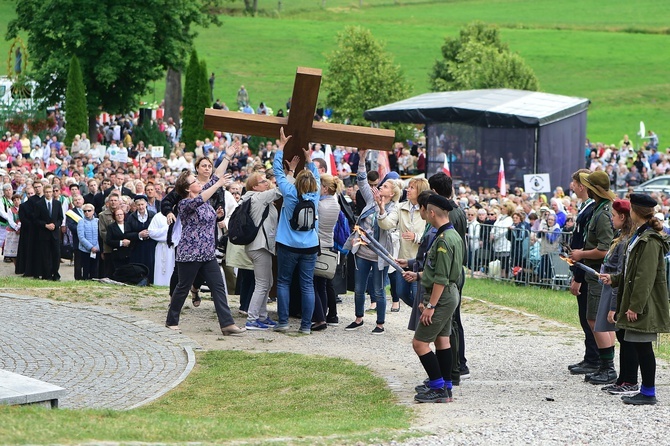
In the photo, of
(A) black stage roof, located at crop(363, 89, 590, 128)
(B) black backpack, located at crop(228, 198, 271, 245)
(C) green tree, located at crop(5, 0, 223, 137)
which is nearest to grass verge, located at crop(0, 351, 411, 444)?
(B) black backpack, located at crop(228, 198, 271, 245)

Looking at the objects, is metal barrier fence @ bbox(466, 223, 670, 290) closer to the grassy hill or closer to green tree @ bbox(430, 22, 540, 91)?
green tree @ bbox(430, 22, 540, 91)

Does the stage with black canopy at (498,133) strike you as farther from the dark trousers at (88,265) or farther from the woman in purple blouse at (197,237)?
the woman in purple blouse at (197,237)

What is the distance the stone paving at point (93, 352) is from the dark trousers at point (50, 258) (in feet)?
15.3

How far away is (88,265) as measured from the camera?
17.7 metres

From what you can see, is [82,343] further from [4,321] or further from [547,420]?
[547,420]

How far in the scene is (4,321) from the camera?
40.2ft

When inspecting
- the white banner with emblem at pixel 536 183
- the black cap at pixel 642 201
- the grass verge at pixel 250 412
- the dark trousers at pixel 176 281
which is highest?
the white banner with emblem at pixel 536 183

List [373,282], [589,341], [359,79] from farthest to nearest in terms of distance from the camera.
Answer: [359,79]
[373,282]
[589,341]

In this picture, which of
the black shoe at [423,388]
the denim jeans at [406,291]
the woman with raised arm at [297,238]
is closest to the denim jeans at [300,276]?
the woman with raised arm at [297,238]

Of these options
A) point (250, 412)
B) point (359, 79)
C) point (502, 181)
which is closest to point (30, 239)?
point (250, 412)

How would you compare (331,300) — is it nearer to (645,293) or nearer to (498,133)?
(645,293)

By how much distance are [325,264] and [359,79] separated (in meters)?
37.2

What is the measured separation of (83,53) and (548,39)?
47915 millimetres

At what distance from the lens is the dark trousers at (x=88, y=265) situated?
696 inches
